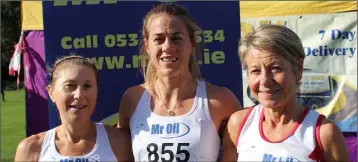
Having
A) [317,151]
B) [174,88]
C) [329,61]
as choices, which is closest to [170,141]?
[174,88]

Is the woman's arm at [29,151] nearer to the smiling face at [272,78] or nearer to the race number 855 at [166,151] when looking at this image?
the race number 855 at [166,151]

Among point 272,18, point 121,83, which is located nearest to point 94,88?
point 121,83

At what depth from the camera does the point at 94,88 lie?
2.60m

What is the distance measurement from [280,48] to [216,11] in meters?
1.75

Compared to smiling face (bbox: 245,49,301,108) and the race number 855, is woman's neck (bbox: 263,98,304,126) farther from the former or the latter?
the race number 855

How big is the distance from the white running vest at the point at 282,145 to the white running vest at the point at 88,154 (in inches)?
25.5

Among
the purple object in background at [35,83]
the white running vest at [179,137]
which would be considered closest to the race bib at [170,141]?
the white running vest at [179,137]

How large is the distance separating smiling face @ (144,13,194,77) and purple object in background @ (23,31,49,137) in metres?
4.44

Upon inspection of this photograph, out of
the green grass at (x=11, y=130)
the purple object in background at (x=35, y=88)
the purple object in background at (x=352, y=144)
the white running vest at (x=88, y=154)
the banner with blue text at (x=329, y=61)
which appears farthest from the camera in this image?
the green grass at (x=11, y=130)

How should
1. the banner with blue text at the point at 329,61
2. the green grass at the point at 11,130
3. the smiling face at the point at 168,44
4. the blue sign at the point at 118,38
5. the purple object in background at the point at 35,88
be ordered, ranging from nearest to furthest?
the smiling face at the point at 168,44 < the blue sign at the point at 118,38 < the banner with blue text at the point at 329,61 < the purple object in background at the point at 35,88 < the green grass at the point at 11,130

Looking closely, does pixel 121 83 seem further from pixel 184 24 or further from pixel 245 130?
pixel 245 130

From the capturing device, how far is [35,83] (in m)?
7.77

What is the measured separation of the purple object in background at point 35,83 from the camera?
6930 mm

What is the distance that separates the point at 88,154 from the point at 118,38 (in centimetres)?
163
